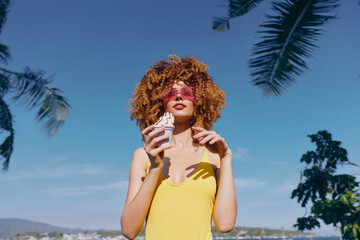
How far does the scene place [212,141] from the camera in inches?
80.4

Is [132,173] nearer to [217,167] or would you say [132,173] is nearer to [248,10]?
[217,167]

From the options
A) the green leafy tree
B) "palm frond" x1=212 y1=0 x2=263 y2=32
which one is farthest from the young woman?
the green leafy tree

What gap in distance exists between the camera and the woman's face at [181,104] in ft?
8.51

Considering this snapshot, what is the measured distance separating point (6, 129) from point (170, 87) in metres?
9.70

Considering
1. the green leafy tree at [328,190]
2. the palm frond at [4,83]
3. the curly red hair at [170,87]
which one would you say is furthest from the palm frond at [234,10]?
the green leafy tree at [328,190]

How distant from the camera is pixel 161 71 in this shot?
2998mm

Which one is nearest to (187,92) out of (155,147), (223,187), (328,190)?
(155,147)

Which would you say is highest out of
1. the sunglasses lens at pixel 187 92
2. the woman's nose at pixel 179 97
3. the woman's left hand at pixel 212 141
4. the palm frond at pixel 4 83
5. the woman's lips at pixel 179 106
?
the palm frond at pixel 4 83

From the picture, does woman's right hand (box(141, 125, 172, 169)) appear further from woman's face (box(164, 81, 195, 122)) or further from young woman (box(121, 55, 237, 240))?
woman's face (box(164, 81, 195, 122))

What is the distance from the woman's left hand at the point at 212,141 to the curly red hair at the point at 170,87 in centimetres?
56

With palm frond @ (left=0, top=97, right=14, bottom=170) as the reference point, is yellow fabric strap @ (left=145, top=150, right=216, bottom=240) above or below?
below

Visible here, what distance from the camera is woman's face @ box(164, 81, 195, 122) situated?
8.51 ft

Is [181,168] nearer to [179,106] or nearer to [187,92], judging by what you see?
[179,106]

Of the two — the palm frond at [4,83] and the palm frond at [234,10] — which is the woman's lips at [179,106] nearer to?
the palm frond at [234,10]
